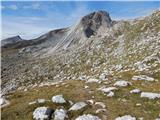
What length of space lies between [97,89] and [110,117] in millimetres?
7848

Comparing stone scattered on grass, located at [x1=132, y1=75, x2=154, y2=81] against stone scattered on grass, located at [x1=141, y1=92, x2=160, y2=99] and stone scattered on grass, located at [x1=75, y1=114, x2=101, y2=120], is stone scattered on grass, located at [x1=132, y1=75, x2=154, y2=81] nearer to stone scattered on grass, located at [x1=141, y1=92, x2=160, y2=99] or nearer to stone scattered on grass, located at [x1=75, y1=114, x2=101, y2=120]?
stone scattered on grass, located at [x1=141, y1=92, x2=160, y2=99]

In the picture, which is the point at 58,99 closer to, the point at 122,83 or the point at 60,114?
the point at 60,114

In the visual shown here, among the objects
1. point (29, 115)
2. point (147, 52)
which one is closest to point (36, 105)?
point (29, 115)

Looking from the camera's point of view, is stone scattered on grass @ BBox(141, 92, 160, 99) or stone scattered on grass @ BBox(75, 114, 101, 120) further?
stone scattered on grass @ BBox(141, 92, 160, 99)

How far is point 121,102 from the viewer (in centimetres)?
3003

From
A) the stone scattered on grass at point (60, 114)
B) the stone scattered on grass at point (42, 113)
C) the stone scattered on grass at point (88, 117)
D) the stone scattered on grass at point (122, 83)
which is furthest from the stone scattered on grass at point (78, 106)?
the stone scattered on grass at point (122, 83)

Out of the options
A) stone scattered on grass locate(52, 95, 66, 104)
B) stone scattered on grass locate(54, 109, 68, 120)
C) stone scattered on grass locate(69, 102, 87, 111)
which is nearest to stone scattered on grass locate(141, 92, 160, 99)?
stone scattered on grass locate(69, 102, 87, 111)

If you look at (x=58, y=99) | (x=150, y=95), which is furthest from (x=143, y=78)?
(x=58, y=99)

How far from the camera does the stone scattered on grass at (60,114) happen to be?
27.4 metres

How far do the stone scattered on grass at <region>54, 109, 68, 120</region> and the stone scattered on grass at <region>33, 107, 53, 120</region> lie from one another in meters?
0.55

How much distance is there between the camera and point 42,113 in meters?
28.1

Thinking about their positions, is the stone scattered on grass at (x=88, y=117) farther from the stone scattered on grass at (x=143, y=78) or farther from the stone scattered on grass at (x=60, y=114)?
the stone scattered on grass at (x=143, y=78)

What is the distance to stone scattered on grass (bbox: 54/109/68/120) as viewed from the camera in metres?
27.4

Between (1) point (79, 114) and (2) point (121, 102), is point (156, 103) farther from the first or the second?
(1) point (79, 114)
